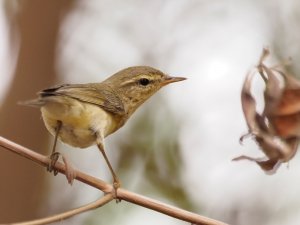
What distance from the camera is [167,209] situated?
194cm

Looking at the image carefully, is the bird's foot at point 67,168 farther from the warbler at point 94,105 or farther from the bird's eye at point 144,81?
the bird's eye at point 144,81

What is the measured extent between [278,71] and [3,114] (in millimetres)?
2643

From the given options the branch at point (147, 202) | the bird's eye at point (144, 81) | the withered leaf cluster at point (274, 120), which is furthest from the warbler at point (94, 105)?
the withered leaf cluster at point (274, 120)

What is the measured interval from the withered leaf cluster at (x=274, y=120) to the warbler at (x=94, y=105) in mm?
619

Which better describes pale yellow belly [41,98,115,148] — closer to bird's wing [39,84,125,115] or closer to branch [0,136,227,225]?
bird's wing [39,84,125,115]

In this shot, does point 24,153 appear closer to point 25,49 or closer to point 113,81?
point 113,81

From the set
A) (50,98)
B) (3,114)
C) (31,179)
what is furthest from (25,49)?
(50,98)

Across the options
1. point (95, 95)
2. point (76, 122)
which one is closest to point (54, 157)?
point (76, 122)

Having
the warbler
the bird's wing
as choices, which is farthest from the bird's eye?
the bird's wing

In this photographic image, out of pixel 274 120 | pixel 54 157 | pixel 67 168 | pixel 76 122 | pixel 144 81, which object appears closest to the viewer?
pixel 274 120

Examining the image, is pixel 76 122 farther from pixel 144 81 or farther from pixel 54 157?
pixel 144 81

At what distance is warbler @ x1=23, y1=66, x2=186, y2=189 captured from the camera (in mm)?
2736

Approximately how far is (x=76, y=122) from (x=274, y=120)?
43.0 inches

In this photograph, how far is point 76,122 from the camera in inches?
114
